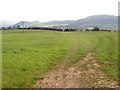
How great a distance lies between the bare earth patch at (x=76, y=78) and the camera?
68.6ft

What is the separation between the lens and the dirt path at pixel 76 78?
20.9 meters

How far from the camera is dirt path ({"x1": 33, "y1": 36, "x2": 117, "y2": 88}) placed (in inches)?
824

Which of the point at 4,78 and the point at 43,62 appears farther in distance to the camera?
the point at 43,62

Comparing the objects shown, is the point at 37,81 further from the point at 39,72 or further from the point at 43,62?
the point at 43,62

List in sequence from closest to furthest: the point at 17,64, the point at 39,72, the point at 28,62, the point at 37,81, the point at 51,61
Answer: the point at 37,81 < the point at 39,72 < the point at 17,64 < the point at 28,62 < the point at 51,61

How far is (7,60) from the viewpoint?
29.4 metres

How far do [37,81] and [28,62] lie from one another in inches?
303

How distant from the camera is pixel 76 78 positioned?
23500mm

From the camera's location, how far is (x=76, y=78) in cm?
2350

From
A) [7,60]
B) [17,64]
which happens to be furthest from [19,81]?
[7,60]

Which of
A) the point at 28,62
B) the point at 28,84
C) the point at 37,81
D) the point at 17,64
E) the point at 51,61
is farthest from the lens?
the point at 51,61

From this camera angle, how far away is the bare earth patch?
20906 millimetres

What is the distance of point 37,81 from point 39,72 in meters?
3.39

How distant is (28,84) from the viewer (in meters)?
20.7
